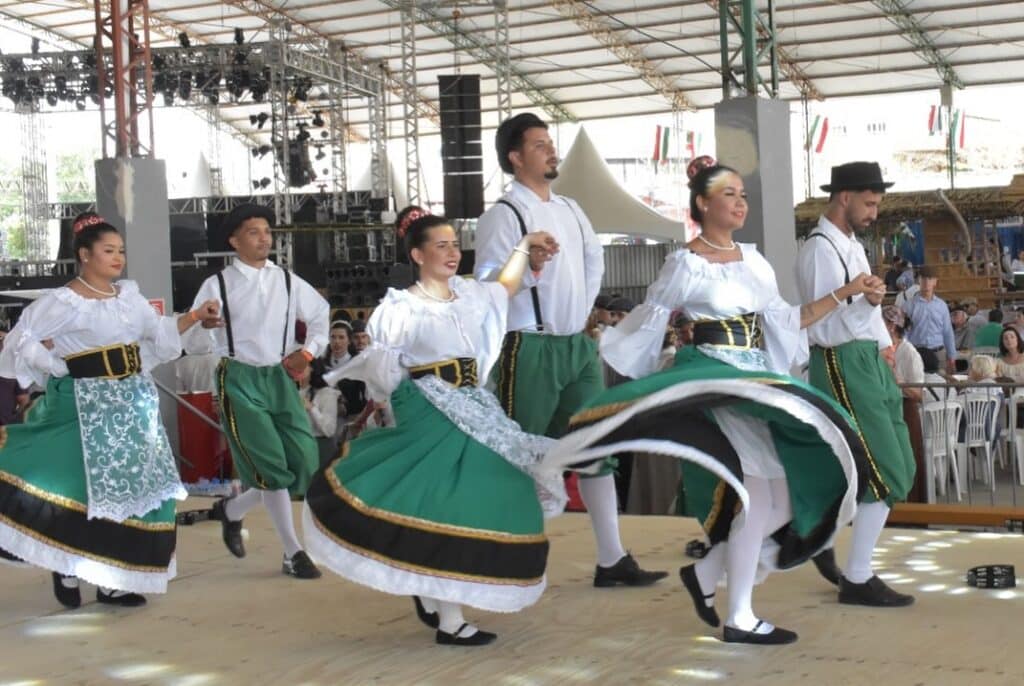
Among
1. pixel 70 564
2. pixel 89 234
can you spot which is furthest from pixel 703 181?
pixel 70 564

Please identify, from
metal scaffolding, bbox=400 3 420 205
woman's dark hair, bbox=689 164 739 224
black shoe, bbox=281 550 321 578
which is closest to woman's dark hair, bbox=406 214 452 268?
woman's dark hair, bbox=689 164 739 224

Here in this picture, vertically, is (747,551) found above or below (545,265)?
below

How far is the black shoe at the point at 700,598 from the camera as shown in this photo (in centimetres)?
416

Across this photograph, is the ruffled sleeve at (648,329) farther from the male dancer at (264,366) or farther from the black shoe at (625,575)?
the male dancer at (264,366)

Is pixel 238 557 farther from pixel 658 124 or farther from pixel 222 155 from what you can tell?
pixel 222 155

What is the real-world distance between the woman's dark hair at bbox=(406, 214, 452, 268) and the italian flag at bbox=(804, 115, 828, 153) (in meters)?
24.0

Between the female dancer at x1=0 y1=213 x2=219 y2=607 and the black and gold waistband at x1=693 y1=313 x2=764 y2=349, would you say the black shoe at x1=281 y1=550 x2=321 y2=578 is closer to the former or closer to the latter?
the female dancer at x1=0 y1=213 x2=219 y2=607

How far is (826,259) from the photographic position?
4664 mm

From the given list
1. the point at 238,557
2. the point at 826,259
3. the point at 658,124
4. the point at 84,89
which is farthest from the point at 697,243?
the point at 658,124

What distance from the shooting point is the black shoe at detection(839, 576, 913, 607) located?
4.49 meters

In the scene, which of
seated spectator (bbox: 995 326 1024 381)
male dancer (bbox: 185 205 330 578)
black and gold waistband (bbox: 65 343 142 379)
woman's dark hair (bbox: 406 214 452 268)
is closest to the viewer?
woman's dark hair (bbox: 406 214 452 268)

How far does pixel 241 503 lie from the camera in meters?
5.78

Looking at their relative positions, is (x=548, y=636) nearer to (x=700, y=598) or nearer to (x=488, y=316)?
(x=700, y=598)

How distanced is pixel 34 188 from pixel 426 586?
25.7 metres
